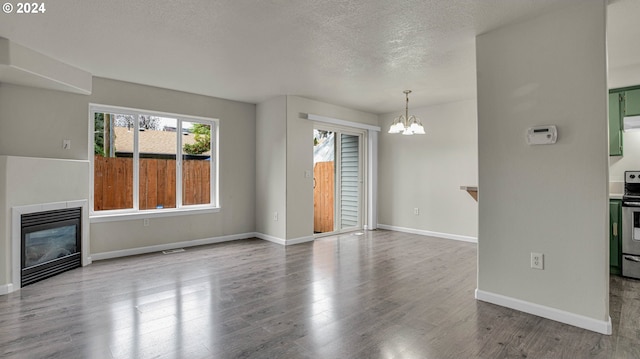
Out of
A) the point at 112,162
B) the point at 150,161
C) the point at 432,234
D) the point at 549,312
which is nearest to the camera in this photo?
the point at 549,312

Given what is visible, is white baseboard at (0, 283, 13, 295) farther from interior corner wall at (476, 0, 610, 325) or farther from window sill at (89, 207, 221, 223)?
interior corner wall at (476, 0, 610, 325)

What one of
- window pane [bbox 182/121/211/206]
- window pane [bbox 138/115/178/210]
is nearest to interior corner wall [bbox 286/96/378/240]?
window pane [bbox 182/121/211/206]

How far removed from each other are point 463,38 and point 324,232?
13.5 ft

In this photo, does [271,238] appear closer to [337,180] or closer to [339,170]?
[337,180]

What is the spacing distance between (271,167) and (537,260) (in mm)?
3974

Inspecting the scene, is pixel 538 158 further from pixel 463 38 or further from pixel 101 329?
pixel 101 329

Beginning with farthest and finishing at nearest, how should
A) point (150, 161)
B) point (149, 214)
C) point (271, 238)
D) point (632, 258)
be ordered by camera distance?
point (271, 238), point (150, 161), point (149, 214), point (632, 258)

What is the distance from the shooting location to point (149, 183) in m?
4.80

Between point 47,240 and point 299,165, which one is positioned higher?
point 299,165

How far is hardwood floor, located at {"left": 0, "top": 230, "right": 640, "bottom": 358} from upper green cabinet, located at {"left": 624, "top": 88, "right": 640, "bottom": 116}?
6.78ft

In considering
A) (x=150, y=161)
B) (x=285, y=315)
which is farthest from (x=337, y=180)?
(x=285, y=315)

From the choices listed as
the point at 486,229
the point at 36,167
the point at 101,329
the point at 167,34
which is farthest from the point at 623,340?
the point at 36,167

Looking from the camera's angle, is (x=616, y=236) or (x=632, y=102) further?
(x=632, y=102)

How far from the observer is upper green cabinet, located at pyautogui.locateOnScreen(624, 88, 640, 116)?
3982 millimetres
